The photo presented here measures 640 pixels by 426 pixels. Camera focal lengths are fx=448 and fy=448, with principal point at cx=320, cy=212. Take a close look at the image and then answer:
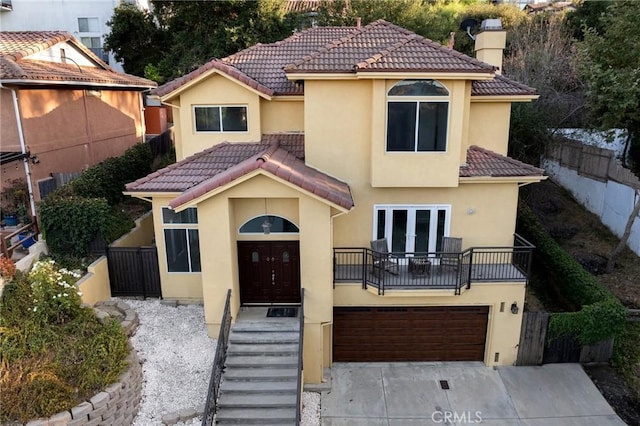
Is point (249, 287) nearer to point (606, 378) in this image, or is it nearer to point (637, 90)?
point (606, 378)

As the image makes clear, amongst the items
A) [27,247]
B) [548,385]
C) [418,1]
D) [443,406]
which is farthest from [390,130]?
[418,1]

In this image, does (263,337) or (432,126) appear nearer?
(263,337)

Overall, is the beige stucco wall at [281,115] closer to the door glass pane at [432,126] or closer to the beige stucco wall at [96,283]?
the door glass pane at [432,126]

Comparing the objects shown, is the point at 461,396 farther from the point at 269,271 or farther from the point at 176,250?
the point at 176,250

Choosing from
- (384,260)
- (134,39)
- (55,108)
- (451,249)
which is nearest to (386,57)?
(384,260)

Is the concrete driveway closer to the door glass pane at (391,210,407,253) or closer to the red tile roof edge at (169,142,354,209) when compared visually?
the door glass pane at (391,210,407,253)

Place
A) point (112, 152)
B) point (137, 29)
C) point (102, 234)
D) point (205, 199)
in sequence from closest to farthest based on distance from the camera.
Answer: point (205, 199), point (102, 234), point (112, 152), point (137, 29)
